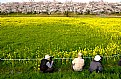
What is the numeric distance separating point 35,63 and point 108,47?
16.2ft

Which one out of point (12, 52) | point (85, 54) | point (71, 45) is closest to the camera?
point (85, 54)

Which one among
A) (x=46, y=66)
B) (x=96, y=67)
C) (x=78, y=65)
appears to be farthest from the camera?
(x=78, y=65)

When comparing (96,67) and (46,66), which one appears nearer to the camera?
(96,67)

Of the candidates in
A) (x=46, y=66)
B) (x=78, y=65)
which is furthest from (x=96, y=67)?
(x=46, y=66)

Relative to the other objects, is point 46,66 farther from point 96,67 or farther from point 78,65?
point 96,67

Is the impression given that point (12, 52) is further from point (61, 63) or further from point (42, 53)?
point (61, 63)

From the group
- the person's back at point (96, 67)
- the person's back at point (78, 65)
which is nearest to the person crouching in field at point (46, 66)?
the person's back at point (78, 65)

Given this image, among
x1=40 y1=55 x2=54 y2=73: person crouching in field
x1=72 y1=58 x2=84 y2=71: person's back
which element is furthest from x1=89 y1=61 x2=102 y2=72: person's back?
x1=40 y1=55 x2=54 y2=73: person crouching in field

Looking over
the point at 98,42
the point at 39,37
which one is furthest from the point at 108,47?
the point at 39,37

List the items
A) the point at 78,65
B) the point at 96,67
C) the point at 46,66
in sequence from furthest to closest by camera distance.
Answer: the point at 78,65
the point at 46,66
the point at 96,67

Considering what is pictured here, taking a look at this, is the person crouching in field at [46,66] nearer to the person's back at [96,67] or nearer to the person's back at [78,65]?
the person's back at [78,65]

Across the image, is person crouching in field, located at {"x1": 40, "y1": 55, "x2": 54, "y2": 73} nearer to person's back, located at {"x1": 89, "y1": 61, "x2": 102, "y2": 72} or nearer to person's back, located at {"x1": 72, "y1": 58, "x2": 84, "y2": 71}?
person's back, located at {"x1": 72, "y1": 58, "x2": 84, "y2": 71}

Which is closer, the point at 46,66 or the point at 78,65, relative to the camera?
the point at 46,66

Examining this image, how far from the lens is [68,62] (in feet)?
48.0
